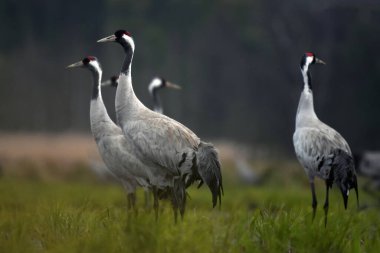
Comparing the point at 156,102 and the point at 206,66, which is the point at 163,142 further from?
the point at 206,66

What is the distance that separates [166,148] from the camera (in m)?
5.55

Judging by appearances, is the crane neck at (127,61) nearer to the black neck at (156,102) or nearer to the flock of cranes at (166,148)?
the flock of cranes at (166,148)

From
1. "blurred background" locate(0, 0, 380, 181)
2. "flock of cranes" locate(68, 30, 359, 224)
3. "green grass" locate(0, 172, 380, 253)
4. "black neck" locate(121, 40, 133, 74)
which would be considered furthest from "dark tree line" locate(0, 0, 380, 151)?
"green grass" locate(0, 172, 380, 253)

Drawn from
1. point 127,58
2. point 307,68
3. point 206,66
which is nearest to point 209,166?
point 127,58

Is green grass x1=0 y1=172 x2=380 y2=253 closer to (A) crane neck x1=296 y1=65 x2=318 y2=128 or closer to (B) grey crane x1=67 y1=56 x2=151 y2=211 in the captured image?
(B) grey crane x1=67 y1=56 x2=151 y2=211

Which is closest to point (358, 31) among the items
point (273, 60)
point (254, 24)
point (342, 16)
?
point (342, 16)

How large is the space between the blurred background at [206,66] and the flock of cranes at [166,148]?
467 inches

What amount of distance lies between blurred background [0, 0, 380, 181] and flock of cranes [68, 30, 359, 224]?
38.9 ft

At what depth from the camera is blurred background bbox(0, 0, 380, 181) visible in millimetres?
19344

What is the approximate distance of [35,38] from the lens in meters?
23.9

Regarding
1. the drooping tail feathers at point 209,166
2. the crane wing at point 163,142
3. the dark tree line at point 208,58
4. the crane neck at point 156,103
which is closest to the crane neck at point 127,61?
the crane wing at point 163,142

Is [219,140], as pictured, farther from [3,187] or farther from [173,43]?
[3,187]

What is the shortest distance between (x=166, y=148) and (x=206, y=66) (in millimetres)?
19524

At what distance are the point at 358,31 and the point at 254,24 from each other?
501cm
